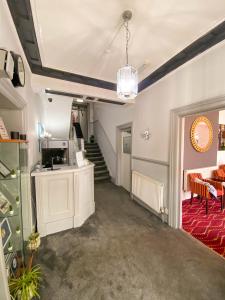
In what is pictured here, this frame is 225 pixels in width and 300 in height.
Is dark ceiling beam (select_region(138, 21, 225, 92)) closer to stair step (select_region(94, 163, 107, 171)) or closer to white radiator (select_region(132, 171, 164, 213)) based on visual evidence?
white radiator (select_region(132, 171, 164, 213))

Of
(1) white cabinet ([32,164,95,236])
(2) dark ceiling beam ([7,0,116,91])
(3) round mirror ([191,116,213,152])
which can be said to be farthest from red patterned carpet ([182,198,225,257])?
(2) dark ceiling beam ([7,0,116,91])

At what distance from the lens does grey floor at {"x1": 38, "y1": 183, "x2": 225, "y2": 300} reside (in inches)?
60.2

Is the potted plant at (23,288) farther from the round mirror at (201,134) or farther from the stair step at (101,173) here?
the stair step at (101,173)

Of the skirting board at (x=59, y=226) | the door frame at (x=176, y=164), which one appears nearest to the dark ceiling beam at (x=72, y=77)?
the door frame at (x=176, y=164)

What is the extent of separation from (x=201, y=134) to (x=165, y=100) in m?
1.71

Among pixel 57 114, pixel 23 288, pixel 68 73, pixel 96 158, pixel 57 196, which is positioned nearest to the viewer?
pixel 23 288

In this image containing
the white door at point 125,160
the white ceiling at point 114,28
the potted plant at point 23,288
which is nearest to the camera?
the potted plant at point 23,288

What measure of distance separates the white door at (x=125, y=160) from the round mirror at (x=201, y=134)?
1776mm

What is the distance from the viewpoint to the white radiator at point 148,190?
2861mm

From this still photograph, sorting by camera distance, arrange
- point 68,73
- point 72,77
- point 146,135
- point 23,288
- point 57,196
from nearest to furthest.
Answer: point 23,288
point 57,196
point 68,73
point 72,77
point 146,135

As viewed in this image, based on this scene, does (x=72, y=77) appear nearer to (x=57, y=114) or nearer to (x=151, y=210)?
(x=57, y=114)

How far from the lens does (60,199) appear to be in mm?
2555

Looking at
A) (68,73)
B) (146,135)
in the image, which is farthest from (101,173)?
(68,73)

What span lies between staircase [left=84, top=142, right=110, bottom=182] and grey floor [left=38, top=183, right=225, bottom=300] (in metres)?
2.82
